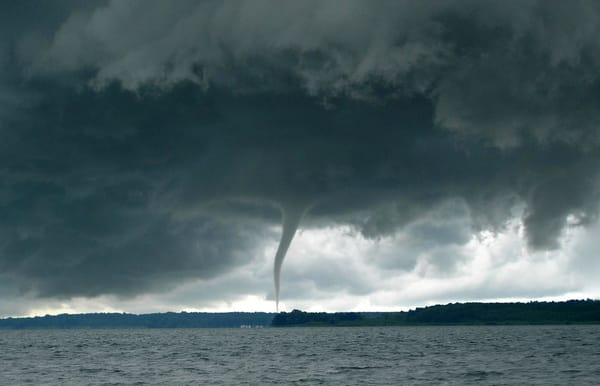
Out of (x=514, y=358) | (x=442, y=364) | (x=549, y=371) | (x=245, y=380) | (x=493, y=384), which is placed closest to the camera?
(x=493, y=384)

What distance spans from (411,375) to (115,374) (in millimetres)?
35630

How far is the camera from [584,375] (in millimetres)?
71875

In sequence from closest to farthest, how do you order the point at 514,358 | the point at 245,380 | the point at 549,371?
1. the point at 245,380
2. the point at 549,371
3. the point at 514,358

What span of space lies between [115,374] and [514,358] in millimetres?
58917

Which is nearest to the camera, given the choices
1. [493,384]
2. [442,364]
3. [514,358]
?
[493,384]

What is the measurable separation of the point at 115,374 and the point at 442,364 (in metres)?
42.6

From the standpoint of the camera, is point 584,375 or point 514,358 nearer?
point 584,375

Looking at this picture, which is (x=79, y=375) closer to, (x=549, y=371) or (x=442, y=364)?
(x=442, y=364)

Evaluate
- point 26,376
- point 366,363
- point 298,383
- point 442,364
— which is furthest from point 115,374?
point 442,364

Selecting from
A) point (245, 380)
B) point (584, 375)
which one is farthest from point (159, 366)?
point (584, 375)

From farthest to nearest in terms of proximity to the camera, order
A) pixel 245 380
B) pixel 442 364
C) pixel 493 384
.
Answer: pixel 442 364, pixel 245 380, pixel 493 384

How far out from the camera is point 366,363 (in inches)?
3780

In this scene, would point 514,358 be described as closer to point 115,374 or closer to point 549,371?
point 549,371

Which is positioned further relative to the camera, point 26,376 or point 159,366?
point 159,366
